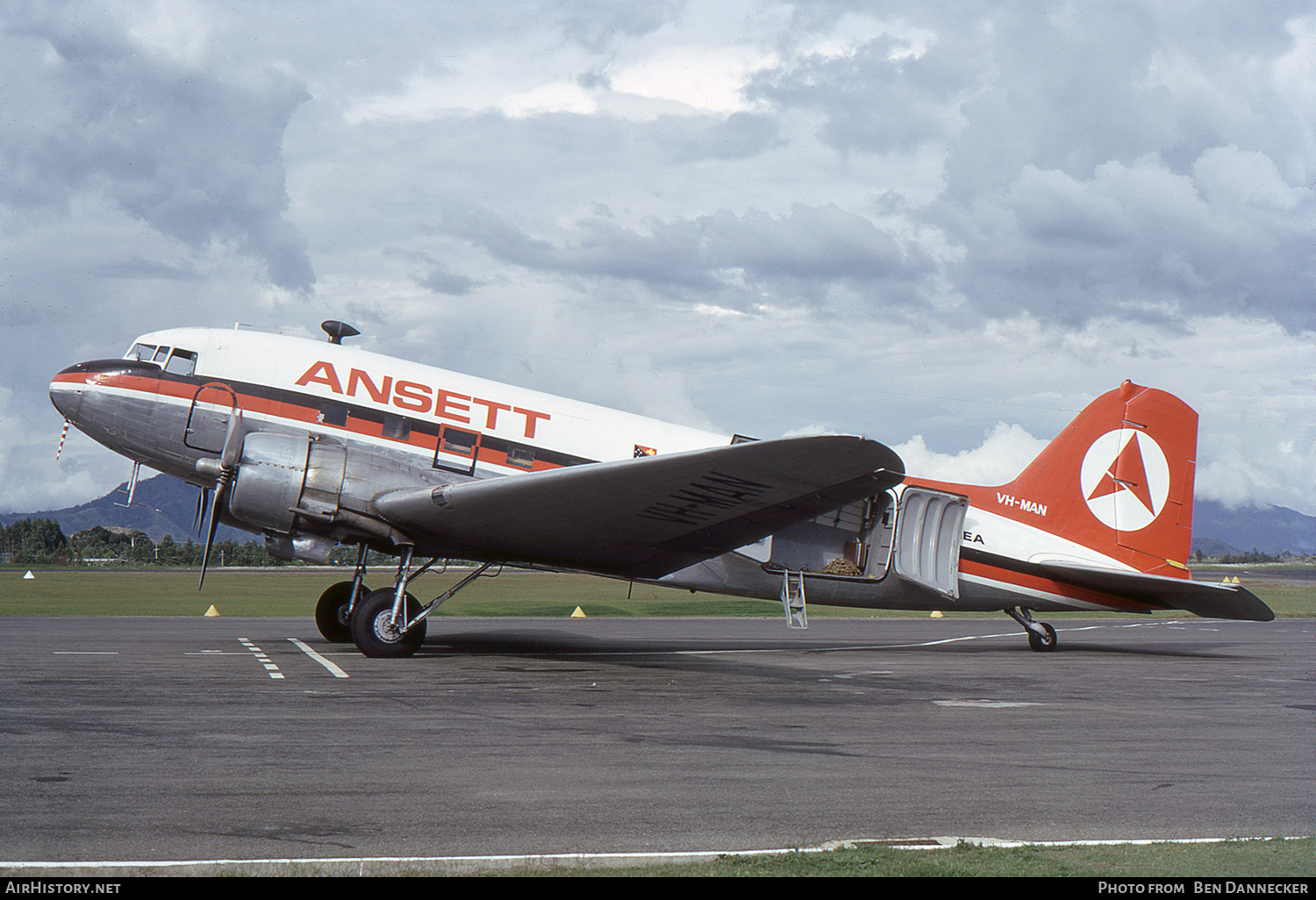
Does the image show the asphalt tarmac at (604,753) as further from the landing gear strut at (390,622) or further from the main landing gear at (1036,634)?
the main landing gear at (1036,634)

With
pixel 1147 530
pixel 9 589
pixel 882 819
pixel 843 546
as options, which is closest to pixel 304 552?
pixel 843 546

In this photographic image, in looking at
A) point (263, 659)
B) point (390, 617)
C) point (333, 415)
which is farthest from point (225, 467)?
point (390, 617)

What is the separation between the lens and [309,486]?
1326 centimetres

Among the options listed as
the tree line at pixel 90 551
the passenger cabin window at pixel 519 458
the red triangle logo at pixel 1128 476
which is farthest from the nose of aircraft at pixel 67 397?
the tree line at pixel 90 551

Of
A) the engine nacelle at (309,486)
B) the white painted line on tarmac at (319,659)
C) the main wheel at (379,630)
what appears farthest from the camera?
the main wheel at (379,630)

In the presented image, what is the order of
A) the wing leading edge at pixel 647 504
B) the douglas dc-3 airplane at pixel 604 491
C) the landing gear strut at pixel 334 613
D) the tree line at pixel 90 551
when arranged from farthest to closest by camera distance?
the tree line at pixel 90 551
the landing gear strut at pixel 334 613
the douglas dc-3 airplane at pixel 604 491
the wing leading edge at pixel 647 504

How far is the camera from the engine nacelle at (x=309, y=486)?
13.1 m

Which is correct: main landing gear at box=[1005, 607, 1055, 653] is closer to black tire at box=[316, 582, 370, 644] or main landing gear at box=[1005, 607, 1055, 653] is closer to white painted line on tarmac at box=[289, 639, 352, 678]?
black tire at box=[316, 582, 370, 644]

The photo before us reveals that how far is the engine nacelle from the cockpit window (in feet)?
7.82

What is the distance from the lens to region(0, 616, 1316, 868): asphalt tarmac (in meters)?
5.06

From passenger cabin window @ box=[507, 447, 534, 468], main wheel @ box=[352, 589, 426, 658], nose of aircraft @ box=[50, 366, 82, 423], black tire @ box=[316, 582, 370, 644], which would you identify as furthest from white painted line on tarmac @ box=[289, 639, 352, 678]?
nose of aircraft @ box=[50, 366, 82, 423]

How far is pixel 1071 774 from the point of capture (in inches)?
268
